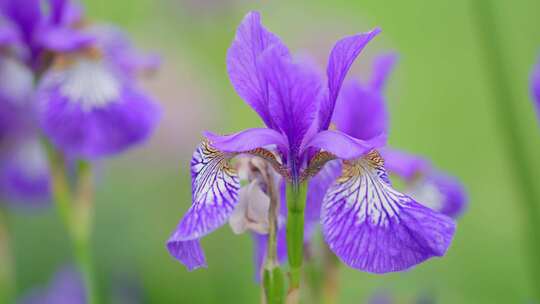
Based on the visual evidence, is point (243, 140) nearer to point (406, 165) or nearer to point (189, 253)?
point (189, 253)

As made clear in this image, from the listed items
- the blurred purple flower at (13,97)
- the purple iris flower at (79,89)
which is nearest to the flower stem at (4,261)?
the blurred purple flower at (13,97)

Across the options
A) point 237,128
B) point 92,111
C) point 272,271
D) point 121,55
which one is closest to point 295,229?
point 272,271

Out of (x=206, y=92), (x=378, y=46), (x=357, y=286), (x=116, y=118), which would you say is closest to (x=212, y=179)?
(x=116, y=118)

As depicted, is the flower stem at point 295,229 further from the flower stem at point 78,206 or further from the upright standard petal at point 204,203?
the flower stem at point 78,206

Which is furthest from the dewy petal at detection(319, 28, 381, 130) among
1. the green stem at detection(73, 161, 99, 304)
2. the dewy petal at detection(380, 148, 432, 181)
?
the green stem at detection(73, 161, 99, 304)

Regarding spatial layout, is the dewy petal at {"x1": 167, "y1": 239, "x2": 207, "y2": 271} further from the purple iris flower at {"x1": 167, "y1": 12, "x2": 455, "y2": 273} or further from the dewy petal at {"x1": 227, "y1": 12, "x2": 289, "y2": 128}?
the dewy petal at {"x1": 227, "y1": 12, "x2": 289, "y2": 128}

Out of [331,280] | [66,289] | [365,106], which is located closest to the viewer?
[365,106]
